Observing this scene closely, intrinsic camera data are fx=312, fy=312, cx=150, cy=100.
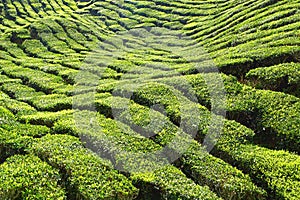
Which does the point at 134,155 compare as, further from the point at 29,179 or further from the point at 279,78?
the point at 279,78

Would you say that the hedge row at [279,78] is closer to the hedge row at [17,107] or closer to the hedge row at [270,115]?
the hedge row at [270,115]

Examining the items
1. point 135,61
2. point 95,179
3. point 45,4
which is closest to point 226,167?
→ point 95,179

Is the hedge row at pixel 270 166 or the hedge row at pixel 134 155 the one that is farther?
the hedge row at pixel 134 155

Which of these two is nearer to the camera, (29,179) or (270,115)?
(29,179)

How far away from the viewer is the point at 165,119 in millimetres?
19672

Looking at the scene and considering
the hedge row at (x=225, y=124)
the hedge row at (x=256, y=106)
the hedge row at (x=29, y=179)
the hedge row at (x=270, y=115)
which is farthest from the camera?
the hedge row at (x=256, y=106)

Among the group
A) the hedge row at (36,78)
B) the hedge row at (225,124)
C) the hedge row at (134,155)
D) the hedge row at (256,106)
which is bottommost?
the hedge row at (36,78)

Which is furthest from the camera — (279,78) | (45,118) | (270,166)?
(279,78)

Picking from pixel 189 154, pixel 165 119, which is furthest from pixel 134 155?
pixel 165 119

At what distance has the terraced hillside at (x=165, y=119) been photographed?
47.1ft

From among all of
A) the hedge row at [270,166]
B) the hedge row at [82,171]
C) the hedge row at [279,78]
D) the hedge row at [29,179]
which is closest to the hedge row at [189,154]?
the hedge row at [270,166]

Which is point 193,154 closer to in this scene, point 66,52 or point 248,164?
point 248,164

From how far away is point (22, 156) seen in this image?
1585cm

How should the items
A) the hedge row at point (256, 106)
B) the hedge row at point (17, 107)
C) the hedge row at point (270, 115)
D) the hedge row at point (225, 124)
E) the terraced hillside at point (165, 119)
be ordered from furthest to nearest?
the hedge row at point (17, 107) < the hedge row at point (256, 106) < the hedge row at point (270, 115) < the hedge row at point (225, 124) < the terraced hillside at point (165, 119)
